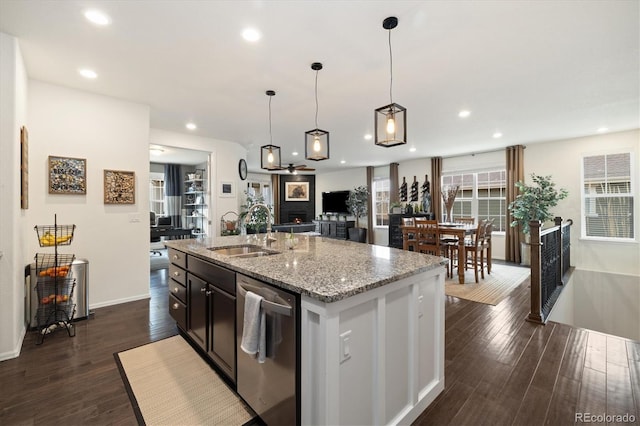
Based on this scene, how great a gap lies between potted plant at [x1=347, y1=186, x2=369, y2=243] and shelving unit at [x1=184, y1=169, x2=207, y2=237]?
4.80 meters

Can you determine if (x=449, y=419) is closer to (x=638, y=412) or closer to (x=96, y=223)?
(x=638, y=412)

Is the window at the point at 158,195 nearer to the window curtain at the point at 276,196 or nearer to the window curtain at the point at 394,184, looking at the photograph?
the window curtain at the point at 276,196

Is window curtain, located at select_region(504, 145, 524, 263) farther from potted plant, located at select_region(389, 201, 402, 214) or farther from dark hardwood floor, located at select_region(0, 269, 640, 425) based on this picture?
dark hardwood floor, located at select_region(0, 269, 640, 425)

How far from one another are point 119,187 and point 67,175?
514 millimetres

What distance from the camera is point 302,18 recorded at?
2041mm

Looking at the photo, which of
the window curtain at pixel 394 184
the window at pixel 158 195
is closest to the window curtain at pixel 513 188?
the window curtain at pixel 394 184

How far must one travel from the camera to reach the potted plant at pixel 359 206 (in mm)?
9164

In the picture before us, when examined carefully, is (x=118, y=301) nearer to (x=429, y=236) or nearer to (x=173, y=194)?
(x=429, y=236)

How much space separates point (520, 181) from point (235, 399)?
671cm

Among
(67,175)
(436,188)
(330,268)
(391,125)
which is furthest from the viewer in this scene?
(436,188)

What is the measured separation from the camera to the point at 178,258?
102 inches

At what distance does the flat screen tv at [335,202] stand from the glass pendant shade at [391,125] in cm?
735

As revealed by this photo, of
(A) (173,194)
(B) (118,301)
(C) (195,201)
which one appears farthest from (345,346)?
(A) (173,194)

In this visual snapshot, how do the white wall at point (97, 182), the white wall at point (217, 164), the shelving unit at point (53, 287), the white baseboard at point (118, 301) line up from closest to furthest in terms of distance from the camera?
the shelving unit at point (53, 287) < the white wall at point (97, 182) < the white baseboard at point (118, 301) < the white wall at point (217, 164)
